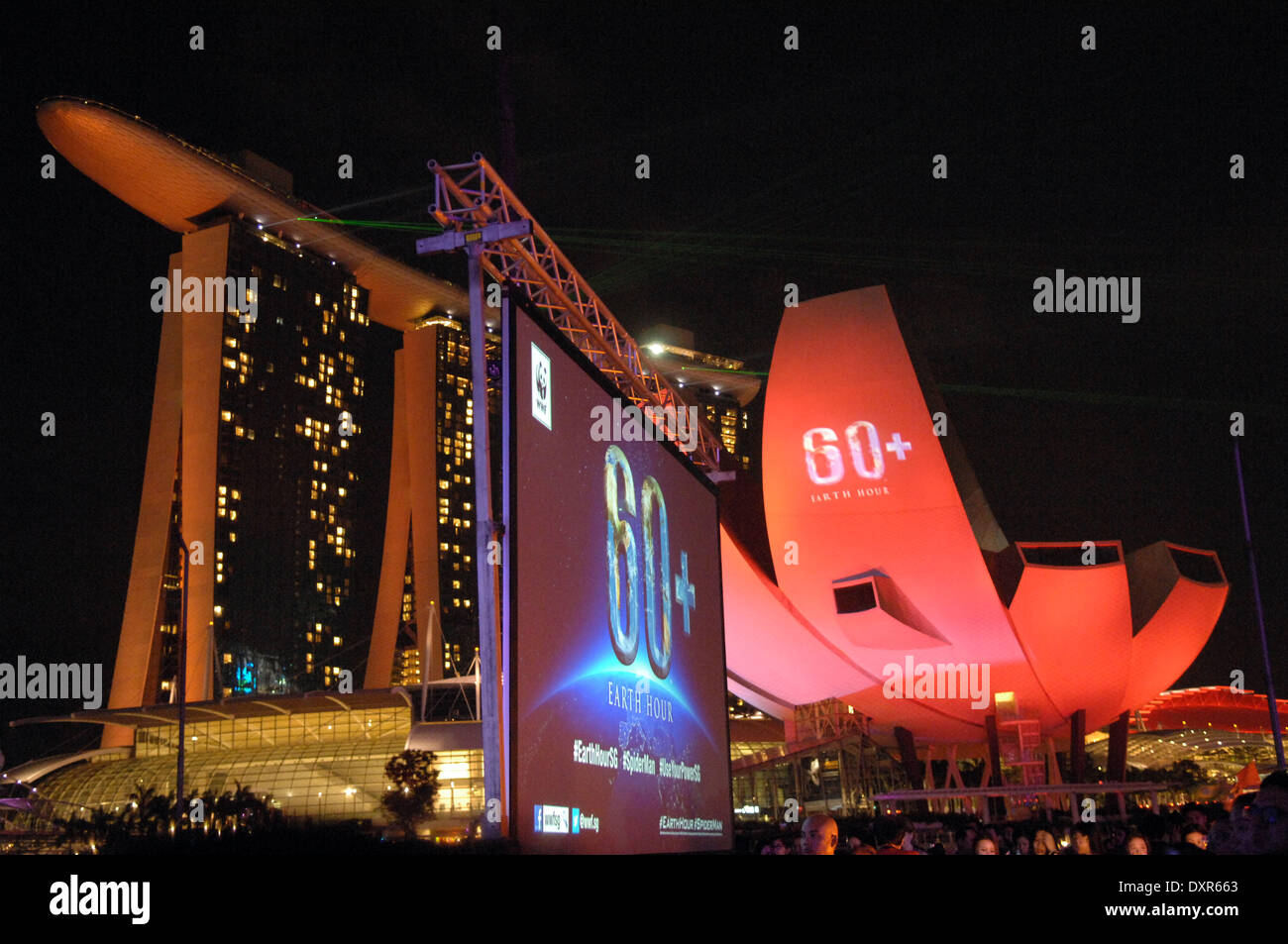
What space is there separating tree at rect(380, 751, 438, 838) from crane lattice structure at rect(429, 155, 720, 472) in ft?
74.1

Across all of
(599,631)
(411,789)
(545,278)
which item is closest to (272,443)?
(411,789)

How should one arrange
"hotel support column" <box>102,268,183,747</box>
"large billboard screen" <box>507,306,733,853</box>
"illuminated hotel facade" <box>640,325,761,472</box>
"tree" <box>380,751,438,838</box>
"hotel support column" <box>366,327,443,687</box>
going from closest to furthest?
"large billboard screen" <box>507,306,733,853</box> < "tree" <box>380,751,438,838</box> < "hotel support column" <box>102,268,183,747</box> < "hotel support column" <box>366,327,443,687</box> < "illuminated hotel facade" <box>640,325,761,472</box>

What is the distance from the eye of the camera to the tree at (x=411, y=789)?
3841 cm

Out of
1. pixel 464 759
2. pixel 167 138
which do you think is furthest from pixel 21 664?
pixel 167 138

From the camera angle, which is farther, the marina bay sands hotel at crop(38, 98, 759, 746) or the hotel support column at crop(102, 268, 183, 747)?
the marina bay sands hotel at crop(38, 98, 759, 746)

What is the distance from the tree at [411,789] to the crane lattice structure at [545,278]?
22590mm

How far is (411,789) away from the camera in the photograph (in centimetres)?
4022

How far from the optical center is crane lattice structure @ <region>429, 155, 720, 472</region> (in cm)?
1340

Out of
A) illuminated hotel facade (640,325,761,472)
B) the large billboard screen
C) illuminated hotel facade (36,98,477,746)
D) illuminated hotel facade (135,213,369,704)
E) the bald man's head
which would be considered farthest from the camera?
illuminated hotel facade (640,325,761,472)

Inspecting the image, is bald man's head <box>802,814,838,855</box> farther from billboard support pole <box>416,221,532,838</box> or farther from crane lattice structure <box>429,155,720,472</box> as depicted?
crane lattice structure <box>429,155,720,472</box>

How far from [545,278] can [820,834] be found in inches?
446

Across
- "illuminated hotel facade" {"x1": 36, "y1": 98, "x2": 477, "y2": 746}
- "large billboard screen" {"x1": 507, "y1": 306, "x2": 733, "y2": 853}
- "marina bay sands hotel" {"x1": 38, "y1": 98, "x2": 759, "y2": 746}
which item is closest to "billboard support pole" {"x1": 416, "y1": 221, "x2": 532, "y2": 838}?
"large billboard screen" {"x1": 507, "y1": 306, "x2": 733, "y2": 853}

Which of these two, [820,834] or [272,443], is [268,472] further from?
[820,834]
